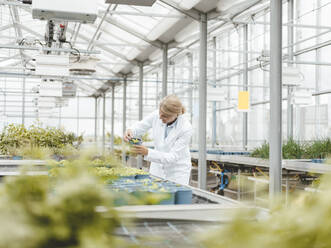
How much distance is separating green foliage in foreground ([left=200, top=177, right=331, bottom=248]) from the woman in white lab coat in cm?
228

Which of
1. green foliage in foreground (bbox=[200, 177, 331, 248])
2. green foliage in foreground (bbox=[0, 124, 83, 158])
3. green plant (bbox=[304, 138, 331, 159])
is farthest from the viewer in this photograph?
green foliage in foreground (bbox=[0, 124, 83, 158])

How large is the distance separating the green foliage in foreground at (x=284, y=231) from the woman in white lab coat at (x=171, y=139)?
7.48 feet

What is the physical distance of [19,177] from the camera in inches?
26.5

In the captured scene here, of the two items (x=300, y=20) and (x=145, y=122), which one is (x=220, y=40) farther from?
(x=145, y=122)

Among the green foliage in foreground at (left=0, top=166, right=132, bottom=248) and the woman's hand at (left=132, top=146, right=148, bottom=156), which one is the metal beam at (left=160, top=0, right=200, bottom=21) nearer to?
the woman's hand at (left=132, top=146, right=148, bottom=156)

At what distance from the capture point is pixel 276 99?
3.99 meters

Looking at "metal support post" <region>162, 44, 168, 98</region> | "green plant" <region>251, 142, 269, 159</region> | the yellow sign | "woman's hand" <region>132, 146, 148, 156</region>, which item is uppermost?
"metal support post" <region>162, 44, 168, 98</region>

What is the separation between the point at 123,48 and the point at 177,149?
7.81 m

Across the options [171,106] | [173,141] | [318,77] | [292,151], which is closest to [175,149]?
[173,141]

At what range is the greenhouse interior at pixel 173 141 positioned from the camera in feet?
2.01

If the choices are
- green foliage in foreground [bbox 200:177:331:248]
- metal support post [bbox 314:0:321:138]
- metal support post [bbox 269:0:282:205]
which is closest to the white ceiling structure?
metal support post [bbox 314:0:321:138]

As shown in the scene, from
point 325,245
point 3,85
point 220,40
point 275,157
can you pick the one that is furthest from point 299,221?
point 3,85

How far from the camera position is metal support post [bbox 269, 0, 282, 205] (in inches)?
157

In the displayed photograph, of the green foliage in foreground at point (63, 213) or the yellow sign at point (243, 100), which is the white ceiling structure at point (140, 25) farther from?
the green foliage in foreground at point (63, 213)
